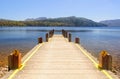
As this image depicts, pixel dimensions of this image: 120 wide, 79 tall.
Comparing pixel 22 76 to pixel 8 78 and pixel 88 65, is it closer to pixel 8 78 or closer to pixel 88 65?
pixel 8 78

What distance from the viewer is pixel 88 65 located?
1520cm

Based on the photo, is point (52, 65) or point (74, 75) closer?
point (74, 75)

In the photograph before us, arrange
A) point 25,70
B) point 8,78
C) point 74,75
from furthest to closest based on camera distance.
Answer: point 25,70
point 74,75
point 8,78

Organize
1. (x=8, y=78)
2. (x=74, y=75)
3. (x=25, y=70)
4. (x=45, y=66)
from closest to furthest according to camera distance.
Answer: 1. (x=8, y=78)
2. (x=74, y=75)
3. (x=25, y=70)
4. (x=45, y=66)

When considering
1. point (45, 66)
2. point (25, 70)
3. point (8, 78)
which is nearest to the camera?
point (8, 78)

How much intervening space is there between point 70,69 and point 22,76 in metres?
2.96

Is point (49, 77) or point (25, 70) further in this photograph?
point (25, 70)

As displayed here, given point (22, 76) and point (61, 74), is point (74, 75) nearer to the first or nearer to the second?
point (61, 74)

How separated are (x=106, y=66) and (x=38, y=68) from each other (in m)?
3.66

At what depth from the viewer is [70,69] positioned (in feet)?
45.3

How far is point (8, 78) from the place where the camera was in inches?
447

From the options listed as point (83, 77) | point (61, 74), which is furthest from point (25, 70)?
point (83, 77)

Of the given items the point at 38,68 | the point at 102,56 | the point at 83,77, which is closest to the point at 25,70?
the point at 38,68

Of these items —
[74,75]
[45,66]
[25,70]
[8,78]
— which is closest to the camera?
[8,78]
